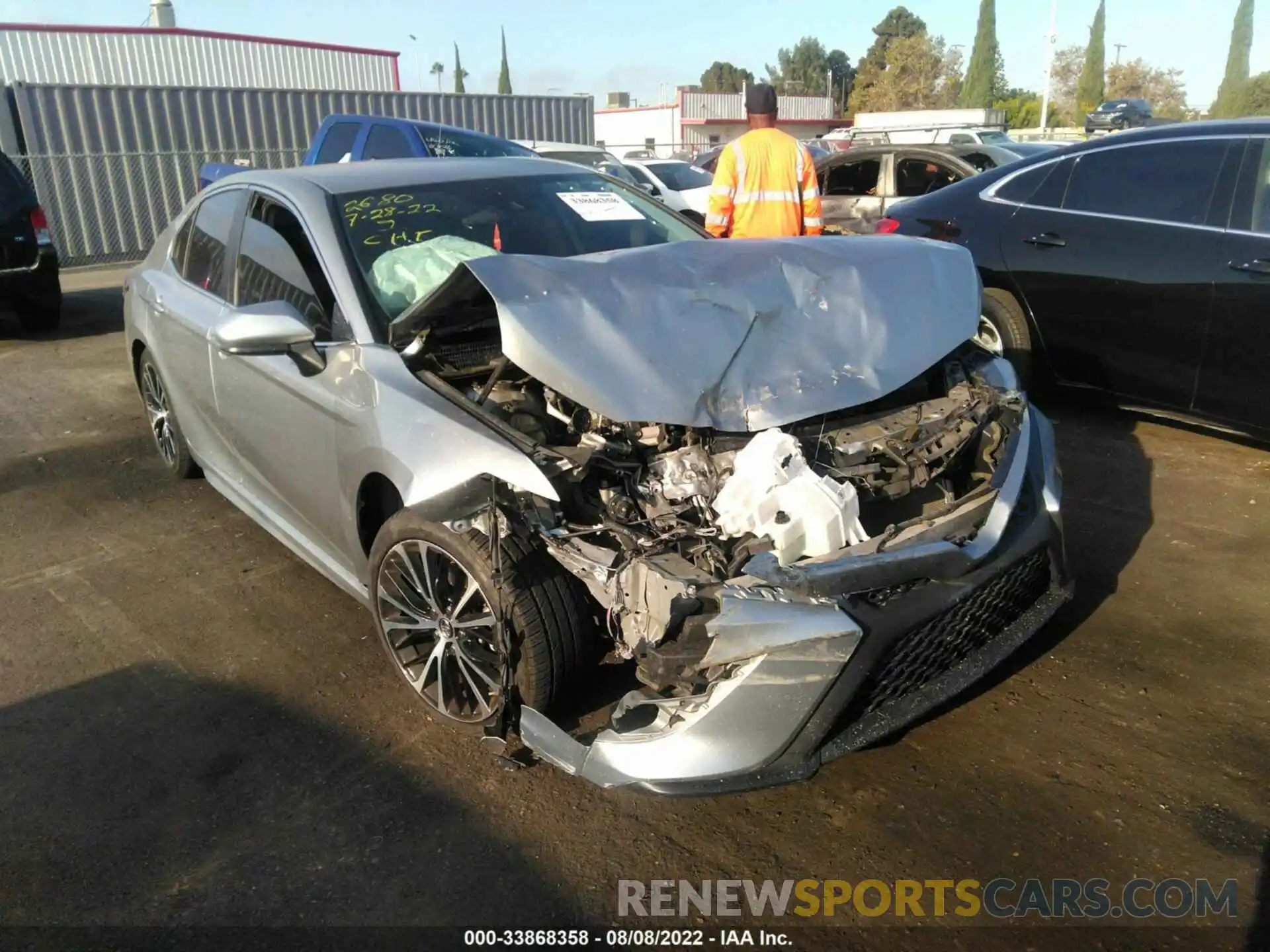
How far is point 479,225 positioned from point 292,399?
1.02 m

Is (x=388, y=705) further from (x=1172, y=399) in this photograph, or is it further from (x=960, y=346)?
(x=1172, y=399)

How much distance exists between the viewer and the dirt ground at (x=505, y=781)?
251cm

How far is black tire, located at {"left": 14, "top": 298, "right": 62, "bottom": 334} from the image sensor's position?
9.78 m

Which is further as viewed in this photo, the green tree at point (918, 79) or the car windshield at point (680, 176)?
the green tree at point (918, 79)

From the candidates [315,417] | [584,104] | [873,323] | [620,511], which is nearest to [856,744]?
[620,511]

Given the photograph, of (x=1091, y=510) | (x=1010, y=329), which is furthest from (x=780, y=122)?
(x=1091, y=510)

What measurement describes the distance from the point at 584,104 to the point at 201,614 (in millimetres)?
20269

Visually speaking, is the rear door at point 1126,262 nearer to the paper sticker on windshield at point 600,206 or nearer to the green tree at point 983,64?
→ the paper sticker on windshield at point 600,206

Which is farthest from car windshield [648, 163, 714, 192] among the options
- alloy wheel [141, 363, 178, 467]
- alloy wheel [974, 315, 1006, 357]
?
alloy wheel [141, 363, 178, 467]

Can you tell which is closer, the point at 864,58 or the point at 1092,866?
the point at 1092,866

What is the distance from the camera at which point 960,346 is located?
3.71 m

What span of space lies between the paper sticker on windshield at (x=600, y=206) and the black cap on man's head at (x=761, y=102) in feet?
6.36

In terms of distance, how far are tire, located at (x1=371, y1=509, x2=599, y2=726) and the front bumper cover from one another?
191 mm

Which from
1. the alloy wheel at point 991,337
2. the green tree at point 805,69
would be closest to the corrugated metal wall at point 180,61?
the alloy wheel at point 991,337
